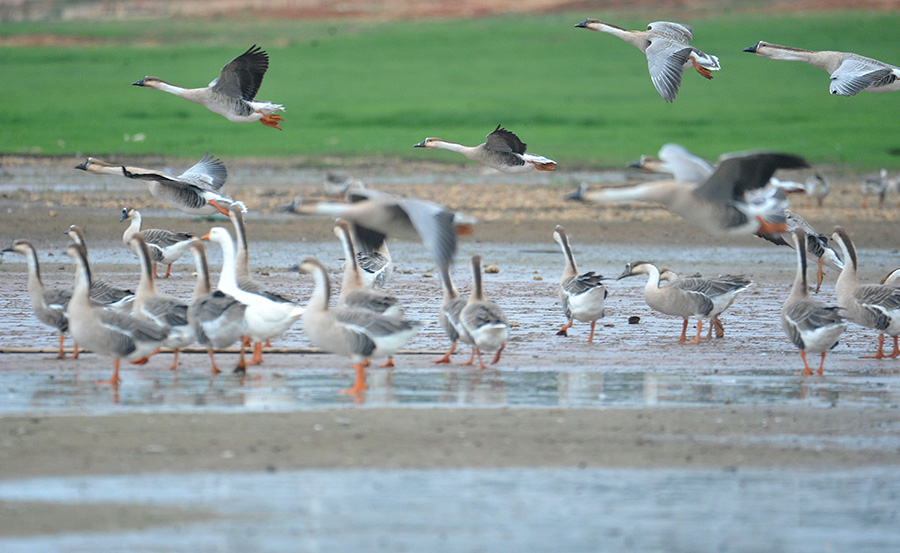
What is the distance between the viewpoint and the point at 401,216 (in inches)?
395

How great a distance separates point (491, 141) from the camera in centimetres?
1415

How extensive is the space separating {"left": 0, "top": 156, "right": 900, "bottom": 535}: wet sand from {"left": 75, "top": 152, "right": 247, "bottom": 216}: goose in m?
1.03

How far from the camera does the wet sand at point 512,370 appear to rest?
7.34 meters

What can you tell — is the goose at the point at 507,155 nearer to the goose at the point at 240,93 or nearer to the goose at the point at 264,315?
the goose at the point at 240,93

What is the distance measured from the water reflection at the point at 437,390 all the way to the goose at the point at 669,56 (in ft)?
10.9

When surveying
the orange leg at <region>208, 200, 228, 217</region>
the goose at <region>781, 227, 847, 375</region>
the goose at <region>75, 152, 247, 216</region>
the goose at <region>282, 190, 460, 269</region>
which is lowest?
the goose at <region>781, 227, 847, 375</region>

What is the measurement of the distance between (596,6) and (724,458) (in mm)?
57738

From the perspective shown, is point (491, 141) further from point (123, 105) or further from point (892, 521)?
point (123, 105)

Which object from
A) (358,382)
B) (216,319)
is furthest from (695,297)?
(216,319)

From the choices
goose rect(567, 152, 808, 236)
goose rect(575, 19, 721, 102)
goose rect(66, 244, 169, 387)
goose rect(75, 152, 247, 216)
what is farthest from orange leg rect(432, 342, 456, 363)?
goose rect(75, 152, 247, 216)

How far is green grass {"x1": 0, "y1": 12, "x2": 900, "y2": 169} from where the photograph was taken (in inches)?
1296

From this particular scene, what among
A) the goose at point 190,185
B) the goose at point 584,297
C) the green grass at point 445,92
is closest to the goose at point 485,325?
the goose at point 584,297

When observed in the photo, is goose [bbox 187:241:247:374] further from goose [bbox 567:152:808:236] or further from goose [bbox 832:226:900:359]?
goose [bbox 832:226:900:359]

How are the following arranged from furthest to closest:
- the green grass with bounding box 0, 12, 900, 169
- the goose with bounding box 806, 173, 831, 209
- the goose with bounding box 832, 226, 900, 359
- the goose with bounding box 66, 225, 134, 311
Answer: the green grass with bounding box 0, 12, 900, 169 < the goose with bounding box 806, 173, 831, 209 < the goose with bounding box 66, 225, 134, 311 < the goose with bounding box 832, 226, 900, 359
